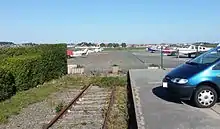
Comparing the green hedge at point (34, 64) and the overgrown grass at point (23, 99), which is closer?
the overgrown grass at point (23, 99)

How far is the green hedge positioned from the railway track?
3.49m

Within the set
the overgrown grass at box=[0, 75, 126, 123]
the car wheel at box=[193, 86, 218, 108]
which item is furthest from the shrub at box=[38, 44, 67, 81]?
the car wheel at box=[193, 86, 218, 108]

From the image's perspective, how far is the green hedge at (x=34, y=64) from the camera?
51.4ft

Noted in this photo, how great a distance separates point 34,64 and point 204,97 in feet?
37.2

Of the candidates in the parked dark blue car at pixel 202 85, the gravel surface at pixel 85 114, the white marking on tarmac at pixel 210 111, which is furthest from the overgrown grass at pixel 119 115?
the white marking on tarmac at pixel 210 111

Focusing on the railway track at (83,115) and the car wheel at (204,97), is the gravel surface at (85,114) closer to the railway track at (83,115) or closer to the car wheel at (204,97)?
the railway track at (83,115)

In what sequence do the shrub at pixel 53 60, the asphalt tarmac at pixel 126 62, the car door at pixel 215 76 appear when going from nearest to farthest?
the car door at pixel 215 76, the shrub at pixel 53 60, the asphalt tarmac at pixel 126 62

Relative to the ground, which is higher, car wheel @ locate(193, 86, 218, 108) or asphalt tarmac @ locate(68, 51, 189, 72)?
car wheel @ locate(193, 86, 218, 108)

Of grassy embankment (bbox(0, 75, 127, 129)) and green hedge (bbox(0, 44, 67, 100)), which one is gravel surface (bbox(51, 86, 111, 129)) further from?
green hedge (bbox(0, 44, 67, 100))

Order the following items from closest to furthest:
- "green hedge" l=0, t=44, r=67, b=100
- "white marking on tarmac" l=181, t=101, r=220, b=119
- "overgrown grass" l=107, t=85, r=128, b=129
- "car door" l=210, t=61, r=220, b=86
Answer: "white marking on tarmac" l=181, t=101, r=220, b=119
"overgrown grass" l=107, t=85, r=128, b=129
"car door" l=210, t=61, r=220, b=86
"green hedge" l=0, t=44, r=67, b=100

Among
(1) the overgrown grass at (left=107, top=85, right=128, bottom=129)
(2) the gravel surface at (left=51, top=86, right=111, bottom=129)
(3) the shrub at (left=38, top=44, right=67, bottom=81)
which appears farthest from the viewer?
(3) the shrub at (left=38, top=44, right=67, bottom=81)

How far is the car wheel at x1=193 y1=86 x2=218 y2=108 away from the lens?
9.19m

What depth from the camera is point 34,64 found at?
18422mm

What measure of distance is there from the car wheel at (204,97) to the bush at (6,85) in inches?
302
